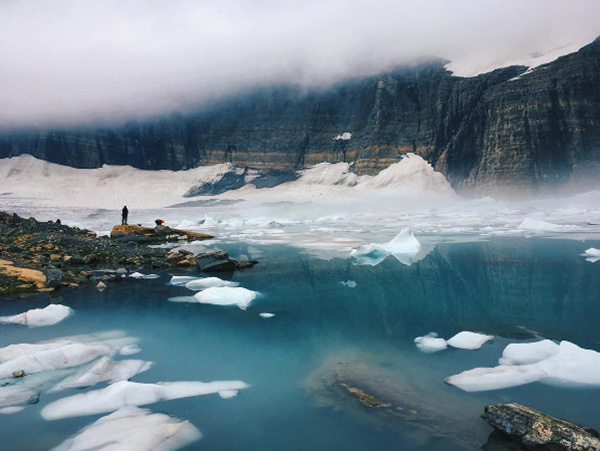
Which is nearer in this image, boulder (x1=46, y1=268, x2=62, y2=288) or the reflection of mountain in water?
the reflection of mountain in water

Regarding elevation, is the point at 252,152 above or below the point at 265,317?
above

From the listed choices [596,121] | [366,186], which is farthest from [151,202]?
[596,121]

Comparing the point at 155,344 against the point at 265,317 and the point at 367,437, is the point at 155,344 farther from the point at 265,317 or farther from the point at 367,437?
the point at 367,437

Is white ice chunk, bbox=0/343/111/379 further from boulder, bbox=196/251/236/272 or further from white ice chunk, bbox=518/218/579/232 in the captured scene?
white ice chunk, bbox=518/218/579/232

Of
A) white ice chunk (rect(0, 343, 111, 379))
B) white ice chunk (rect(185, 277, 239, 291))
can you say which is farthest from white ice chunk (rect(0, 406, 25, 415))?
white ice chunk (rect(185, 277, 239, 291))

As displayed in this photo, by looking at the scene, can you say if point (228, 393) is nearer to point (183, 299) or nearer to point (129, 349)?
point (129, 349)

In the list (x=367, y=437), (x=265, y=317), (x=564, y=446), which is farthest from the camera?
(x=265, y=317)
